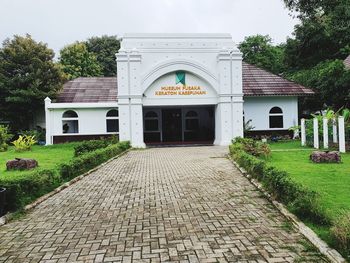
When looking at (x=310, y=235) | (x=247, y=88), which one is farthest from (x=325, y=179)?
(x=247, y=88)

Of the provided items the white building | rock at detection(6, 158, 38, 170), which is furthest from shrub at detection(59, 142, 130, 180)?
the white building

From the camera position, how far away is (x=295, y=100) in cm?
2456

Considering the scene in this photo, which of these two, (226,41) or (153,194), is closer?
(153,194)

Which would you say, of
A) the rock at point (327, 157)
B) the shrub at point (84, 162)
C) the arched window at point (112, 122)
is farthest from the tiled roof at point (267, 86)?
the shrub at point (84, 162)

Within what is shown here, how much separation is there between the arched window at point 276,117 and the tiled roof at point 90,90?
11199 mm

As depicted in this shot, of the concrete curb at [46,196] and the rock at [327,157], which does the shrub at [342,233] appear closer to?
the concrete curb at [46,196]

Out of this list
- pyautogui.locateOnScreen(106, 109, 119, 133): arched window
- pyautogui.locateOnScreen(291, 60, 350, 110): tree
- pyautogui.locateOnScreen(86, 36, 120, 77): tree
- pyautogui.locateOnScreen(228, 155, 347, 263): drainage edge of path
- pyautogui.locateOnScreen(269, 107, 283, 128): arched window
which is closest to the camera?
pyautogui.locateOnScreen(228, 155, 347, 263): drainage edge of path

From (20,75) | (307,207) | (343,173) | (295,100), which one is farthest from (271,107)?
(307,207)

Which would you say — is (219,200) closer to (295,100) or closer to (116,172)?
(116,172)

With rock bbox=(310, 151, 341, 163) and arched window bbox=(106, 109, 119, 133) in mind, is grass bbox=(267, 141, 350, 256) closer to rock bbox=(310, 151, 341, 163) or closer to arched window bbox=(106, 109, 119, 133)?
rock bbox=(310, 151, 341, 163)

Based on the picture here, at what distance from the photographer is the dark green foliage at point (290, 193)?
221 inches

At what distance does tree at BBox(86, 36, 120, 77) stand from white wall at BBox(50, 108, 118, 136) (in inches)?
916

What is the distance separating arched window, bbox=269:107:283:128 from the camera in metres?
24.6

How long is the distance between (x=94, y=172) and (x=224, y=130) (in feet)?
38.9
